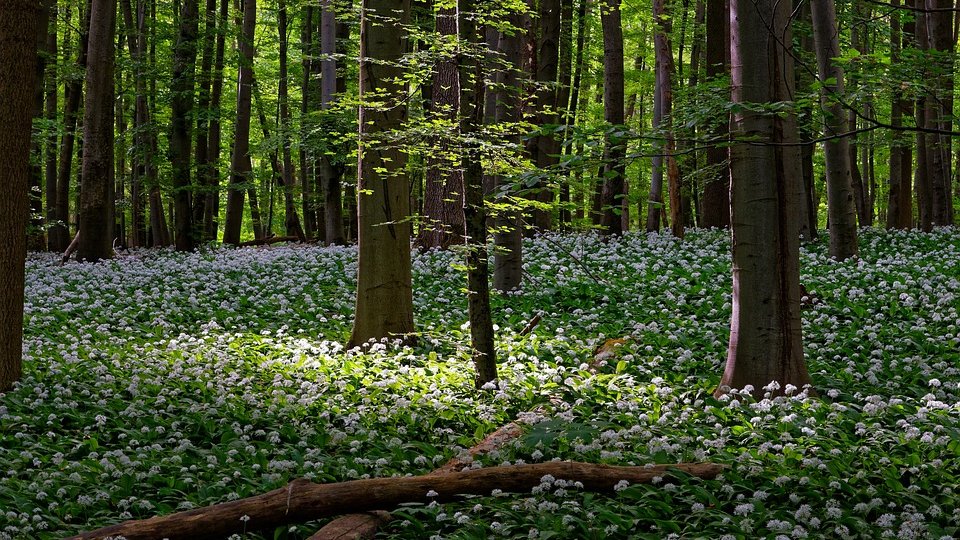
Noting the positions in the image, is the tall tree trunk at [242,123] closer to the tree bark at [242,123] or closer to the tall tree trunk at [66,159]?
the tree bark at [242,123]

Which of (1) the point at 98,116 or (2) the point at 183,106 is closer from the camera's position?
Answer: (1) the point at 98,116

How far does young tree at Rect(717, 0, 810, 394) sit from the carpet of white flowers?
45 centimetres

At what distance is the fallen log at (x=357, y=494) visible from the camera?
14.5ft

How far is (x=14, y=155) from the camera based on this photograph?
7629 millimetres

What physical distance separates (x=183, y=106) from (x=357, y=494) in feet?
58.6

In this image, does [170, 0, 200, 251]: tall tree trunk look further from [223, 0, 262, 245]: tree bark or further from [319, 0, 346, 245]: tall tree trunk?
[319, 0, 346, 245]: tall tree trunk

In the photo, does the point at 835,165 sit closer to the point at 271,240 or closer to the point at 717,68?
the point at 717,68

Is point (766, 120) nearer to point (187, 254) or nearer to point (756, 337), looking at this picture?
point (756, 337)

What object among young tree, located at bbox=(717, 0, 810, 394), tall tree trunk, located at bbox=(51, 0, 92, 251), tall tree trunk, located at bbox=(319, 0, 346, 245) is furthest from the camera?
tall tree trunk, located at bbox=(51, 0, 92, 251)

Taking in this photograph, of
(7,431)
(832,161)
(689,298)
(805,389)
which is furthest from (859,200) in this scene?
(7,431)

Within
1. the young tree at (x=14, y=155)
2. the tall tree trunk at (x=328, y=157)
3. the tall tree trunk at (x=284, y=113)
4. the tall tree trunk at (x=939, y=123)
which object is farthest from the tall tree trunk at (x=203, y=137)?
the tall tree trunk at (x=939, y=123)

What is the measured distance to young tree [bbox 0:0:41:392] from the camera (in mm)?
7516

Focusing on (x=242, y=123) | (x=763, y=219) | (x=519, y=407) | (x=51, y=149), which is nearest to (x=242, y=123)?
(x=242, y=123)

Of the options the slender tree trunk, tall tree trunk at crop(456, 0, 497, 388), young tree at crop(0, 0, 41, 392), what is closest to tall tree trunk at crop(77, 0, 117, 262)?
the slender tree trunk
